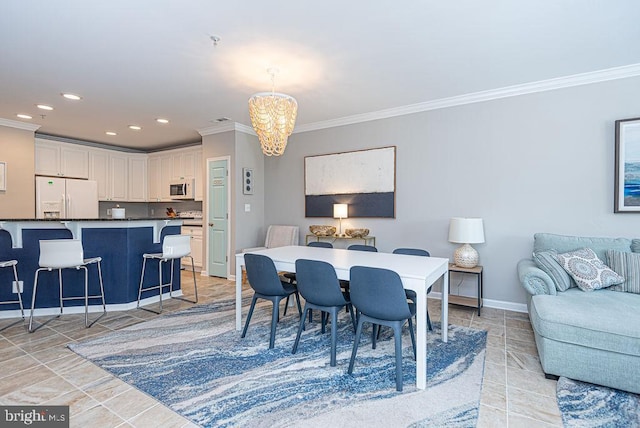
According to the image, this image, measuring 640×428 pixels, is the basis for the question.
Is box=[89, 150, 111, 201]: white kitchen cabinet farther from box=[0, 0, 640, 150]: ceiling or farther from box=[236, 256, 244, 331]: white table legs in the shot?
box=[236, 256, 244, 331]: white table legs

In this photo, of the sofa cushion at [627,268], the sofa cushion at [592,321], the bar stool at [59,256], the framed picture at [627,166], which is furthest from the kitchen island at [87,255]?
the framed picture at [627,166]

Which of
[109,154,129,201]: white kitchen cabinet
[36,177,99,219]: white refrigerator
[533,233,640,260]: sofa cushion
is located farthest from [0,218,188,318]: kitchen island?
[533,233,640,260]: sofa cushion

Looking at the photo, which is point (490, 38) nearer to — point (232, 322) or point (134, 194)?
point (232, 322)

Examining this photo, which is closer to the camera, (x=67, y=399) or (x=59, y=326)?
(x=67, y=399)

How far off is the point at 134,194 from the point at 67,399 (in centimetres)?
582

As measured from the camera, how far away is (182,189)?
634 cm

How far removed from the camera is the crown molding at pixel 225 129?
5.17m

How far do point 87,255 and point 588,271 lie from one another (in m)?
4.96

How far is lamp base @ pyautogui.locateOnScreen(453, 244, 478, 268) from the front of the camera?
3.64 metres

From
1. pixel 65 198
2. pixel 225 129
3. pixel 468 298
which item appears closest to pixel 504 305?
pixel 468 298

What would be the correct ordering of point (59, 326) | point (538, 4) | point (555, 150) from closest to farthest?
point (538, 4) < point (59, 326) < point (555, 150)

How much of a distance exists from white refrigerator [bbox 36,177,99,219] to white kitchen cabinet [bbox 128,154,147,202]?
2.76 feet

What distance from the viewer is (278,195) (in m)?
5.62

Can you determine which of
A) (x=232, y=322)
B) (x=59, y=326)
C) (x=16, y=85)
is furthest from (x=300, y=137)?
(x=59, y=326)
